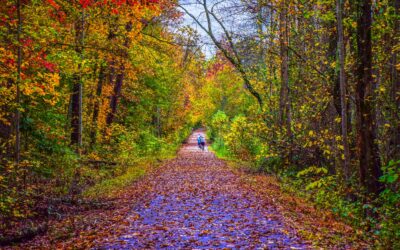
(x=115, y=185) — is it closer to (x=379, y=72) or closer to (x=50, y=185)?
(x=50, y=185)

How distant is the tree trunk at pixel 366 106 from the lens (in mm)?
9508

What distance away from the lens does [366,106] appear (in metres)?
9.57

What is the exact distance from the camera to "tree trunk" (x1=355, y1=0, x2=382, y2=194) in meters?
9.51

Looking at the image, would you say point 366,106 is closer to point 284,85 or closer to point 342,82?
point 342,82

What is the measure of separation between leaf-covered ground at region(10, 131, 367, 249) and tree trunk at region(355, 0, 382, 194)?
1.43 m

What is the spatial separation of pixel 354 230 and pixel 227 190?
559 centimetres

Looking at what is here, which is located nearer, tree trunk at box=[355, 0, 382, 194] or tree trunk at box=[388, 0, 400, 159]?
tree trunk at box=[355, 0, 382, 194]

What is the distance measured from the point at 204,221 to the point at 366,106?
15.4ft

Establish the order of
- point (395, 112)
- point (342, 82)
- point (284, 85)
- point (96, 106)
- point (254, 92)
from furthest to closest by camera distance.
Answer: point (96, 106)
point (254, 92)
point (284, 85)
point (395, 112)
point (342, 82)

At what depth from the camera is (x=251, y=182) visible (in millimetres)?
15328

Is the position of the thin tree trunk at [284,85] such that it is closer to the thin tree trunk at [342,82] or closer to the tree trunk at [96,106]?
the thin tree trunk at [342,82]

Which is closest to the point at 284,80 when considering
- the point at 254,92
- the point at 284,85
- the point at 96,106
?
the point at 284,85

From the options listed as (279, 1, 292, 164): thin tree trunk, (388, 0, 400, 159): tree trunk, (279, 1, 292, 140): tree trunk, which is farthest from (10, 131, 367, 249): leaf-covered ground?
(279, 1, 292, 140): tree trunk

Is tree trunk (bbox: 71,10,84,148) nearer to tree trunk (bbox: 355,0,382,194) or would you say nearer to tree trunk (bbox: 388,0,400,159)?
tree trunk (bbox: 355,0,382,194)
